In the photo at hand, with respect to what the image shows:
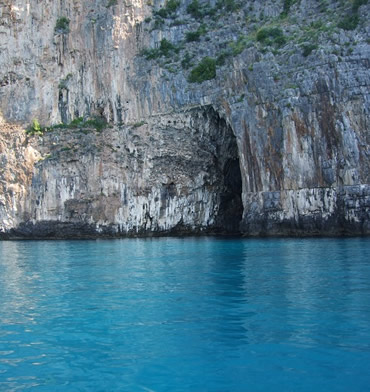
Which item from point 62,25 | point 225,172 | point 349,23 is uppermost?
point 62,25

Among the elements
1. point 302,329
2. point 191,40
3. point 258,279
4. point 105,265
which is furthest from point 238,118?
point 302,329

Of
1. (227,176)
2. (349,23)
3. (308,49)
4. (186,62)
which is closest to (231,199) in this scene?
(227,176)

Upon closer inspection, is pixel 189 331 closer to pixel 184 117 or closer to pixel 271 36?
pixel 271 36

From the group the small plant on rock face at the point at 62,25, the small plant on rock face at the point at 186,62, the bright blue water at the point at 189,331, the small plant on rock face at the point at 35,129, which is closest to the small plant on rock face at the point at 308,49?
the small plant on rock face at the point at 186,62

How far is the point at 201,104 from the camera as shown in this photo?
3866 centimetres

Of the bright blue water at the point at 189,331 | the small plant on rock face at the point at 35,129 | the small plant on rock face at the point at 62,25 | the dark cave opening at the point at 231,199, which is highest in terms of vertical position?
the small plant on rock face at the point at 62,25

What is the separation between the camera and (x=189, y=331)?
27.4 ft

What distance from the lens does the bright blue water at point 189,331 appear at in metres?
6.33

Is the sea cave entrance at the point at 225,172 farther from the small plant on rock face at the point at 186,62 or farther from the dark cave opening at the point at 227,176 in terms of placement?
the small plant on rock face at the point at 186,62

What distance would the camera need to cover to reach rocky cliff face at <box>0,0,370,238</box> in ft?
105

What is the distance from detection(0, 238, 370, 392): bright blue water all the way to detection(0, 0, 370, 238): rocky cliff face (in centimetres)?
1772

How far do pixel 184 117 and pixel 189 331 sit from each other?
1292 inches

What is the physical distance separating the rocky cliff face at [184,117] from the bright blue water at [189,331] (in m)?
17.7

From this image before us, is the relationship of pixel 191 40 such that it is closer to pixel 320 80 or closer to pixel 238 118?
pixel 238 118
